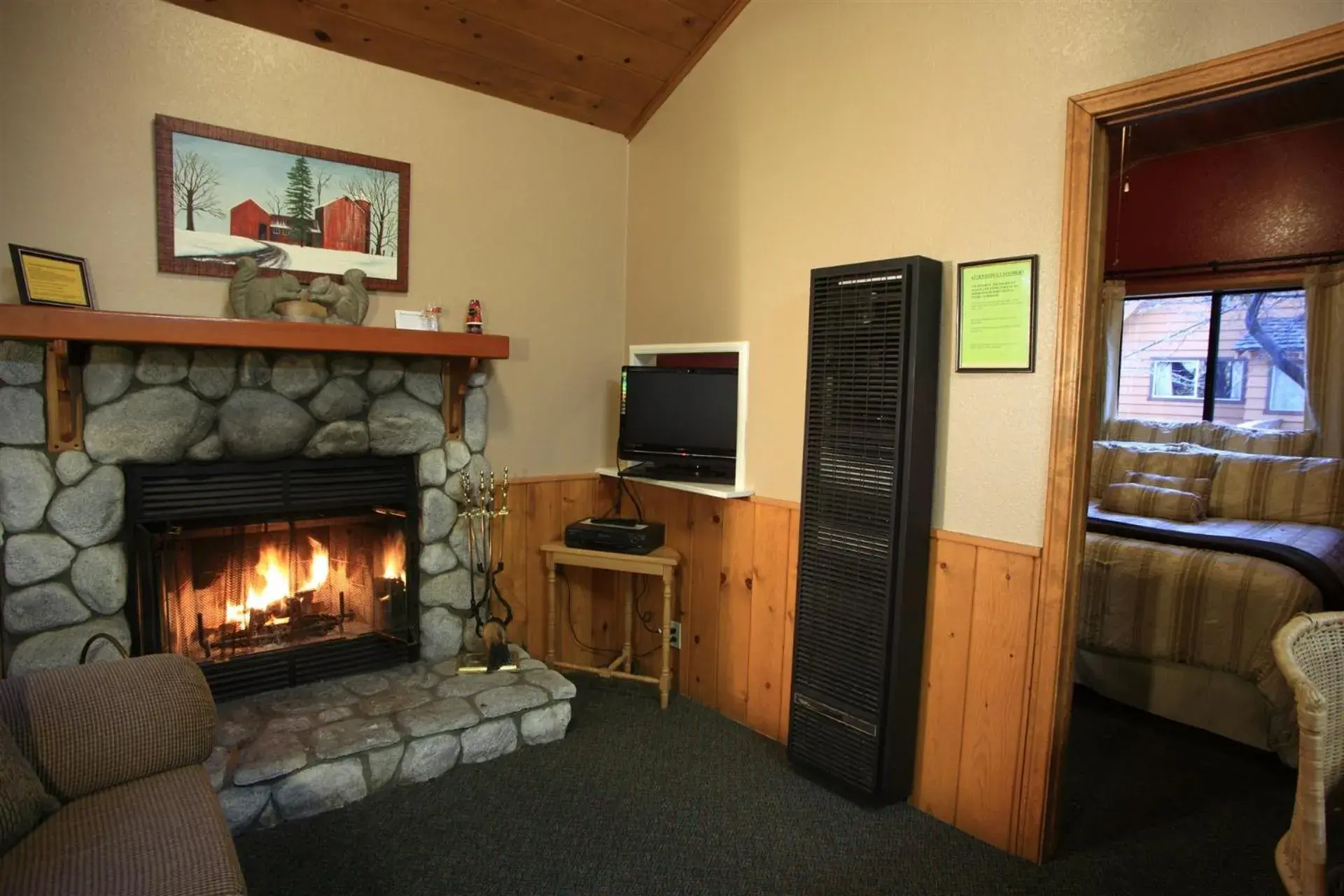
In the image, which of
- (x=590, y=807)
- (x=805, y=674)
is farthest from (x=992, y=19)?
(x=590, y=807)

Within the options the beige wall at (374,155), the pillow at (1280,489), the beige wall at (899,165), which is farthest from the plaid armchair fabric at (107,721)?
the pillow at (1280,489)

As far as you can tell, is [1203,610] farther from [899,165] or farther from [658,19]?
[658,19]

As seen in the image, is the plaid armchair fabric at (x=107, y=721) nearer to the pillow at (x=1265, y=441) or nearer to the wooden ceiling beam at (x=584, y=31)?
the wooden ceiling beam at (x=584, y=31)

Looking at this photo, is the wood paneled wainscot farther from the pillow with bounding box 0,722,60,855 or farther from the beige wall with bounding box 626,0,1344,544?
the pillow with bounding box 0,722,60,855

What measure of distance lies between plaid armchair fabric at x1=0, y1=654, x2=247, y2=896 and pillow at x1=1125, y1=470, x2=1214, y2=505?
13.7 ft

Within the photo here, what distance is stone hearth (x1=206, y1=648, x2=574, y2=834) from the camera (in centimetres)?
214

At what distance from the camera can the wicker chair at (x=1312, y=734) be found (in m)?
1.28

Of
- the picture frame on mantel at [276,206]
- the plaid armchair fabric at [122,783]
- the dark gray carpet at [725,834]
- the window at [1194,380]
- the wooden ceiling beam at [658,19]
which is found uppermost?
the wooden ceiling beam at [658,19]

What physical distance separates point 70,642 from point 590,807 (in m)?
1.63

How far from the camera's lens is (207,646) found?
2598 mm

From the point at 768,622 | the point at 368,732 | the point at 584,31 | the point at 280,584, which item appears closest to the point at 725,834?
the point at 768,622

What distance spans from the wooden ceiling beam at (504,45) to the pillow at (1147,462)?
3.04 m

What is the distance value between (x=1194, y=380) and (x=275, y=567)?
17.2 feet

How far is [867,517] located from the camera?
2.22 meters
